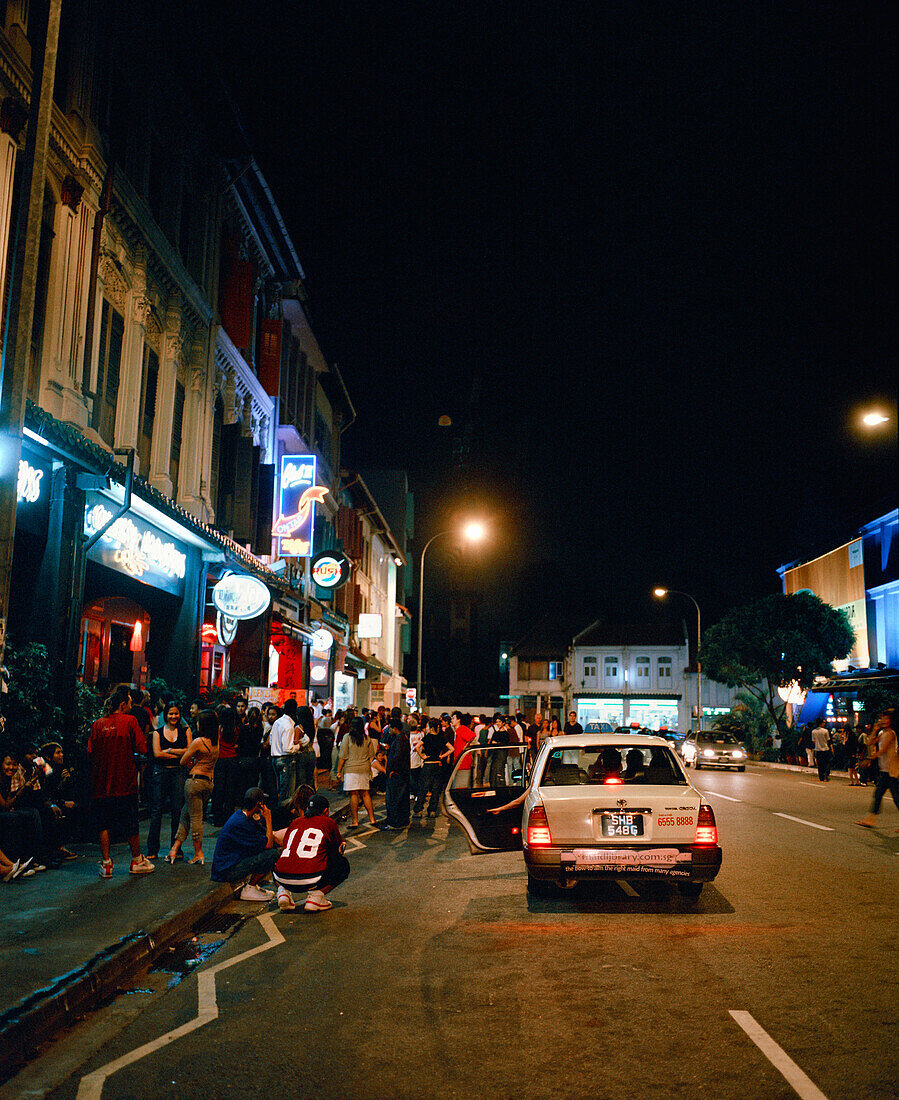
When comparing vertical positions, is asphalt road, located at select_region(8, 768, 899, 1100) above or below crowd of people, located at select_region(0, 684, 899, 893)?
below

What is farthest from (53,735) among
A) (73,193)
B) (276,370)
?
(276,370)

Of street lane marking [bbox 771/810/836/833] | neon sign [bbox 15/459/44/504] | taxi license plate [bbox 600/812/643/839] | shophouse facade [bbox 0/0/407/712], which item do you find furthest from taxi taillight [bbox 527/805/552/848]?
street lane marking [bbox 771/810/836/833]

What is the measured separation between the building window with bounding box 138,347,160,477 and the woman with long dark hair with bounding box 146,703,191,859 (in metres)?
6.41

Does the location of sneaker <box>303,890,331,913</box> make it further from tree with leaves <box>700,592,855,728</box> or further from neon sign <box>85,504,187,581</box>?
tree with leaves <box>700,592,855,728</box>

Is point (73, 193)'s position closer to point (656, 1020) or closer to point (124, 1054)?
point (124, 1054)

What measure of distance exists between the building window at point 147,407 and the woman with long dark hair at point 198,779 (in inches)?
275

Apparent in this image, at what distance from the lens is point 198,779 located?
11148 millimetres

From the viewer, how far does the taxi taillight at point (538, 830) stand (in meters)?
8.55

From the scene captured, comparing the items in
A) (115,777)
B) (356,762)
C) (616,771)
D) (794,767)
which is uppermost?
(616,771)

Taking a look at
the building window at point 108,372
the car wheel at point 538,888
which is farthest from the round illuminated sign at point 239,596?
the car wheel at point 538,888

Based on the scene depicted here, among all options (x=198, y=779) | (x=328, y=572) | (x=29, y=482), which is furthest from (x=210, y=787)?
(x=328, y=572)

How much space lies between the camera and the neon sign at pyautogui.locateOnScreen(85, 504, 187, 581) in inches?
533

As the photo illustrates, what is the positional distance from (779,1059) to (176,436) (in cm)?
1643

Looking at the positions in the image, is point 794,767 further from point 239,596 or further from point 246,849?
point 246,849
